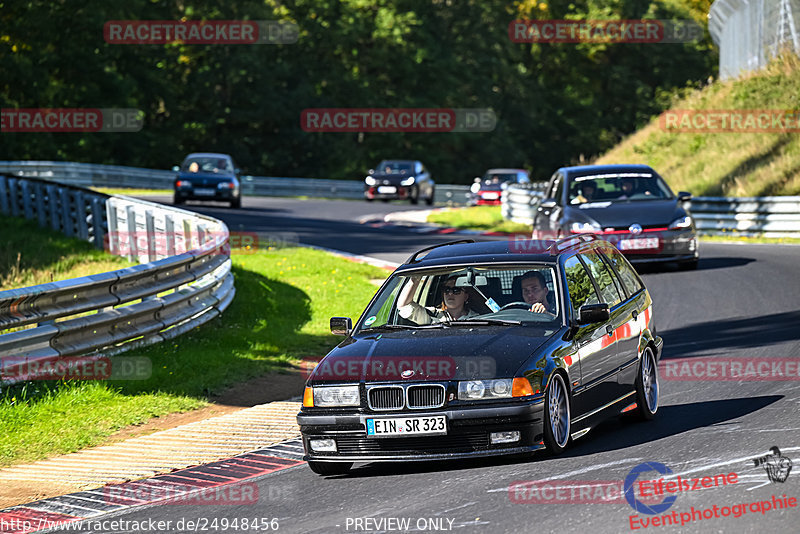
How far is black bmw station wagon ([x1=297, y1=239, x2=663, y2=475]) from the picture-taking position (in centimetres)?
764

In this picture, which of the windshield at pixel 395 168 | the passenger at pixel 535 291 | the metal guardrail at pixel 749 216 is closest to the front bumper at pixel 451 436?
the passenger at pixel 535 291

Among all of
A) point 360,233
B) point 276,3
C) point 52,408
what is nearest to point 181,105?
point 276,3

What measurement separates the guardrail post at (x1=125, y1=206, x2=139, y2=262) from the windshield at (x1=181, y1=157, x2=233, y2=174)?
16.3 m

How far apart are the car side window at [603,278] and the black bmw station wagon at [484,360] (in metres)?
0.02

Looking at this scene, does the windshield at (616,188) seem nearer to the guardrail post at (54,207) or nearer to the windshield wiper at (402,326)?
the guardrail post at (54,207)

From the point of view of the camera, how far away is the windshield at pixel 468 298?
873 centimetres

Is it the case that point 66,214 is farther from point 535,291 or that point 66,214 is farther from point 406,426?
point 406,426

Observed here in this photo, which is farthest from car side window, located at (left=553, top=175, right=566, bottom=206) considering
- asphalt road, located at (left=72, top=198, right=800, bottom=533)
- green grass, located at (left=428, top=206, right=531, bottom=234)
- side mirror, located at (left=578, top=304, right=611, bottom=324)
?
side mirror, located at (left=578, top=304, right=611, bottom=324)

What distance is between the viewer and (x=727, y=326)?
14188 millimetres

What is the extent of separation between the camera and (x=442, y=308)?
9.08 m

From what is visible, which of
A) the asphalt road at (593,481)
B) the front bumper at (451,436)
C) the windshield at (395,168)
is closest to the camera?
the asphalt road at (593,481)

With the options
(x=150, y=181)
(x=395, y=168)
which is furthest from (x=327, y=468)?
(x=150, y=181)

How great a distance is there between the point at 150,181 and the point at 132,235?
32895 millimetres

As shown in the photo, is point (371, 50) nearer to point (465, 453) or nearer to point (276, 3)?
point (276, 3)
